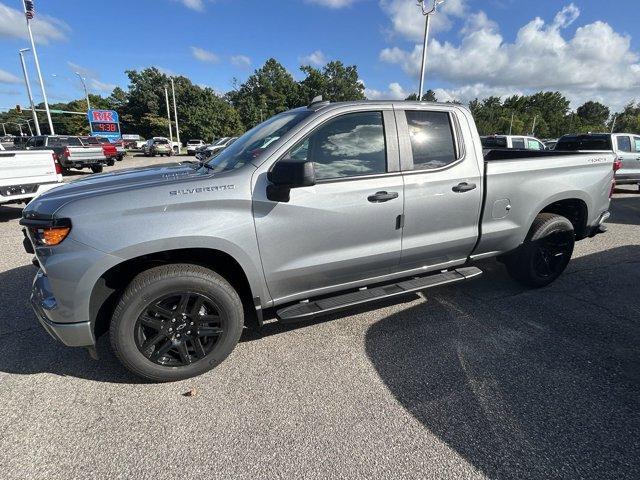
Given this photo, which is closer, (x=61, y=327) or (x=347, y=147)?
(x=61, y=327)

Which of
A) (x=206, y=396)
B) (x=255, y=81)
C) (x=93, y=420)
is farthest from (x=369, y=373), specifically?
(x=255, y=81)

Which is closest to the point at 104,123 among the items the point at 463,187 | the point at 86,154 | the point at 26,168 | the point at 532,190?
the point at 86,154

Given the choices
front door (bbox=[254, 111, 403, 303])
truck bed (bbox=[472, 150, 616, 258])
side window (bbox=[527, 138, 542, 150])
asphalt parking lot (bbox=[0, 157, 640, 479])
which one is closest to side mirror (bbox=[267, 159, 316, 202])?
front door (bbox=[254, 111, 403, 303])

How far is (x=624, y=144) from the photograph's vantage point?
421 inches

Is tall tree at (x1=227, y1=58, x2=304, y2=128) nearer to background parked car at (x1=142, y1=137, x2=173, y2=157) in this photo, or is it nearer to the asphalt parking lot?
background parked car at (x1=142, y1=137, x2=173, y2=157)

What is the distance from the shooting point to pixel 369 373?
8.79 ft

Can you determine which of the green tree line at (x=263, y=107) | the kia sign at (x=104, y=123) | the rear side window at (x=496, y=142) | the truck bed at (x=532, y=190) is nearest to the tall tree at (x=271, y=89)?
the green tree line at (x=263, y=107)

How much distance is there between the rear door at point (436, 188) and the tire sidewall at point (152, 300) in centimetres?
154

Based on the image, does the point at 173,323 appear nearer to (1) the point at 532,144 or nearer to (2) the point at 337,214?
(2) the point at 337,214

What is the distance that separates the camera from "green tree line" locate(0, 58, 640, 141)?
5512 cm

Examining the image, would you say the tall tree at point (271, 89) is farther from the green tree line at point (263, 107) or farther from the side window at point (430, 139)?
the side window at point (430, 139)

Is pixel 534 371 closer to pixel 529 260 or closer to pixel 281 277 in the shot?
pixel 529 260

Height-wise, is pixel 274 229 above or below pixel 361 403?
above

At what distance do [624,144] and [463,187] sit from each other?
36.6ft
